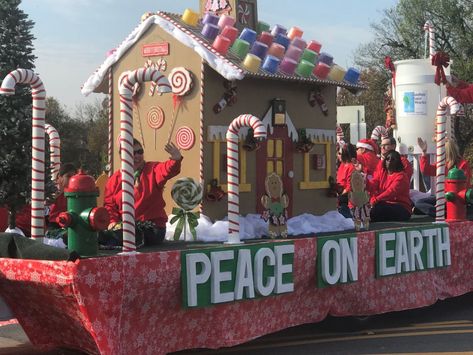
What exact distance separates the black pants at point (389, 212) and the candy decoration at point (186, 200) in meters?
2.99

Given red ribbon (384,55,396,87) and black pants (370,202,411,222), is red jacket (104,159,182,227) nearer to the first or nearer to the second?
black pants (370,202,411,222)

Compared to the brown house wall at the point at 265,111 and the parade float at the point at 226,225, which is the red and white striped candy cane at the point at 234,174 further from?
the brown house wall at the point at 265,111

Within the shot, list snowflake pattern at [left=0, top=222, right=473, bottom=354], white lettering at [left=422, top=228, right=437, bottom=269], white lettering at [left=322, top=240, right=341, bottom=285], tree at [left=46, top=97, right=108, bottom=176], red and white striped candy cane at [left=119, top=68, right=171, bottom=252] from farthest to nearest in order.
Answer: tree at [left=46, top=97, right=108, bottom=176]
white lettering at [left=422, top=228, right=437, bottom=269]
white lettering at [left=322, top=240, right=341, bottom=285]
red and white striped candy cane at [left=119, top=68, right=171, bottom=252]
snowflake pattern at [left=0, top=222, right=473, bottom=354]

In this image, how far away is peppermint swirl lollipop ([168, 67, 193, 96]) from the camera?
711 centimetres

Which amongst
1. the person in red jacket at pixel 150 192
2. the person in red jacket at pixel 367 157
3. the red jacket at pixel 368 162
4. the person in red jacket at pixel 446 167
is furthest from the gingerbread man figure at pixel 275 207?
the red jacket at pixel 368 162

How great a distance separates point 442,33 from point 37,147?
32314 mm

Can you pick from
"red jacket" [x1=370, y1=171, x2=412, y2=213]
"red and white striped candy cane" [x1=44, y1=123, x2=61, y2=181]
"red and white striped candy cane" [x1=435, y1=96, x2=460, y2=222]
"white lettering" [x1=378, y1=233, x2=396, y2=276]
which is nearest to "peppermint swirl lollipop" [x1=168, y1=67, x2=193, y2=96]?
"red and white striped candy cane" [x1=44, y1=123, x2=61, y2=181]

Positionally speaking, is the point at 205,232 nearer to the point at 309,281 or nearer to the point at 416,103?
the point at 309,281

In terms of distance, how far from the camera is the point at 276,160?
777cm

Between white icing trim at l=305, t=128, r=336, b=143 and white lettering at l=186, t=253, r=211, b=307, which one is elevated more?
white icing trim at l=305, t=128, r=336, b=143

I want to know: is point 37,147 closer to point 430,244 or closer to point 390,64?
point 430,244

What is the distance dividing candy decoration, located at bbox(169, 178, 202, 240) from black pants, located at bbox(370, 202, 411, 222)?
299 cm

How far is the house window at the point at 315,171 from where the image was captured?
8.08m

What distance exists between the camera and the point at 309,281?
641 cm
